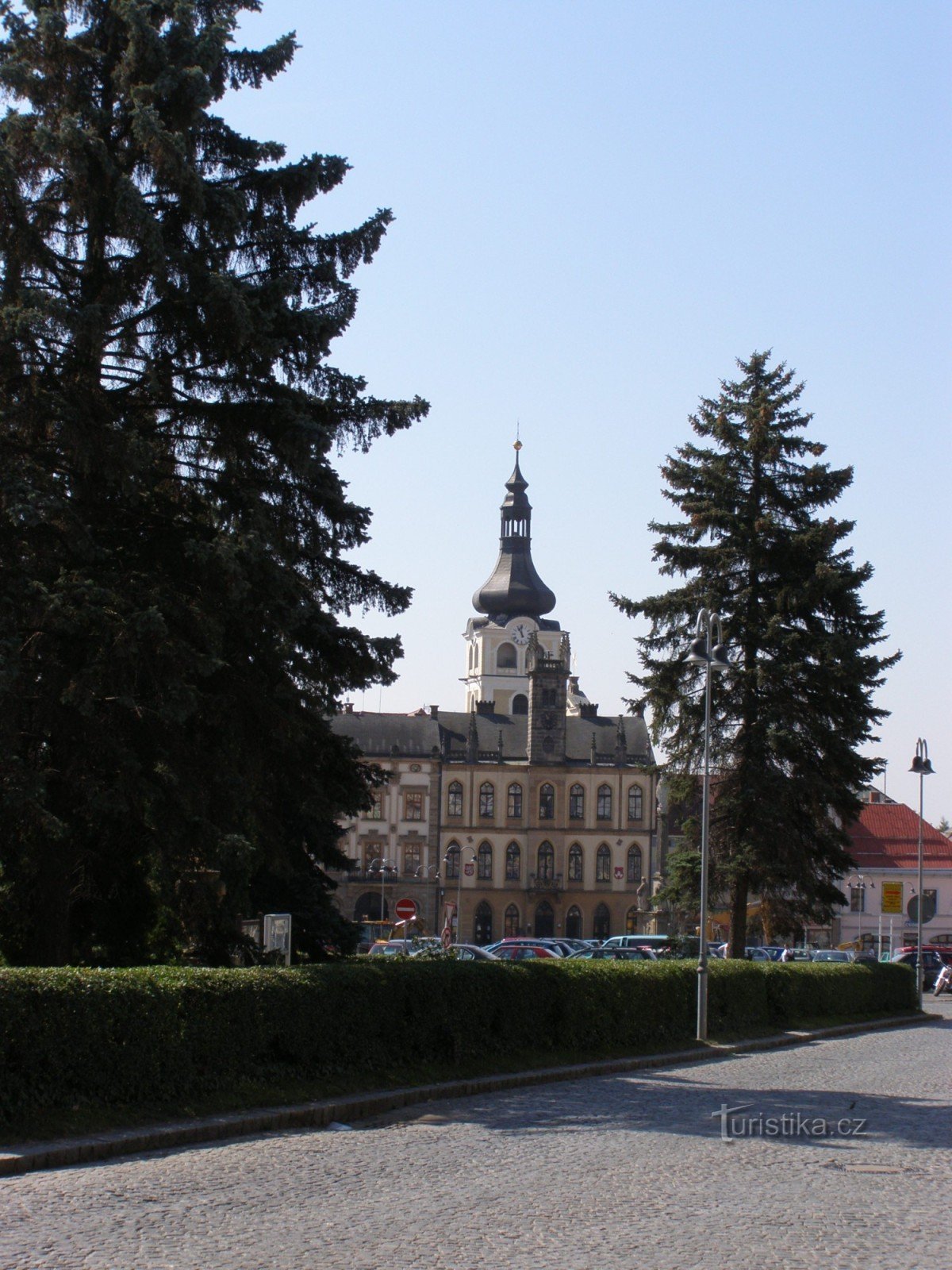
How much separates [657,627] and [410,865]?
215ft

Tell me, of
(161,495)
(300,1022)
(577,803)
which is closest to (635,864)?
(577,803)

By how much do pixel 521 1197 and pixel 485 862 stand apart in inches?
3581

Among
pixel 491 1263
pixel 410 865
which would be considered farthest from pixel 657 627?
pixel 410 865

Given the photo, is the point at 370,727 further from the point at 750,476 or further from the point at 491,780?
the point at 750,476

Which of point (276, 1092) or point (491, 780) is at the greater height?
point (491, 780)

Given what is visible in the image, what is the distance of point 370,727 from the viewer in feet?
348

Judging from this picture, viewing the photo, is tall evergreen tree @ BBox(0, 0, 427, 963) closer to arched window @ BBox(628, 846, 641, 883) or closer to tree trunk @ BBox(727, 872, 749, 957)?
tree trunk @ BBox(727, 872, 749, 957)

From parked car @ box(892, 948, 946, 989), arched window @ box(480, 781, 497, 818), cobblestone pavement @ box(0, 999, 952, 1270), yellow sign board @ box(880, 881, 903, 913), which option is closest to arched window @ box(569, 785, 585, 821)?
arched window @ box(480, 781, 497, 818)

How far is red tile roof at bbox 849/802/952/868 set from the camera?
90.8m

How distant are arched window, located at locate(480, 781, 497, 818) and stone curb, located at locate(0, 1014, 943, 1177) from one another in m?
80.0

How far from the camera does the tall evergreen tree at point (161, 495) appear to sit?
1670 centimetres

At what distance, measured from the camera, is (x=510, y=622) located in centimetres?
12388

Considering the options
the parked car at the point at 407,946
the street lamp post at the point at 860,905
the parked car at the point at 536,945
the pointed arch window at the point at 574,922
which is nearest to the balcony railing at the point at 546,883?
the pointed arch window at the point at 574,922

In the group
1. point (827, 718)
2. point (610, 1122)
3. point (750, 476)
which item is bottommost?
point (610, 1122)
